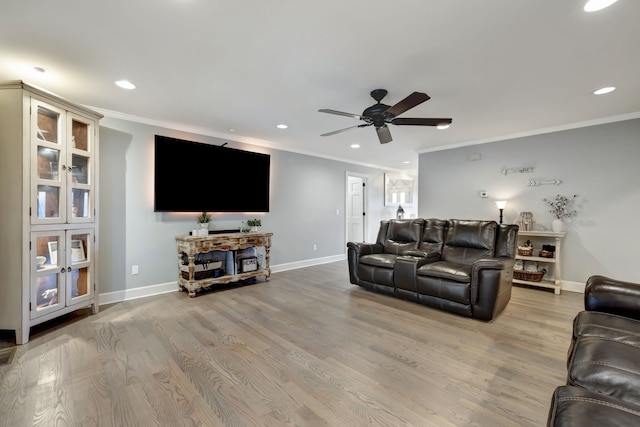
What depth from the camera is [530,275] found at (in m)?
4.25

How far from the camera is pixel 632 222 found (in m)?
3.70

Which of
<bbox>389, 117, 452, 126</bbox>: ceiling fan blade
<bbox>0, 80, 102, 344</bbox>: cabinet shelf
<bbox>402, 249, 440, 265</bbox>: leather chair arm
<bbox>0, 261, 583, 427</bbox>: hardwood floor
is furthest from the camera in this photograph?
<bbox>402, 249, 440, 265</bbox>: leather chair arm

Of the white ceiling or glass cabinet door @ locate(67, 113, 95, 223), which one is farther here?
glass cabinet door @ locate(67, 113, 95, 223)

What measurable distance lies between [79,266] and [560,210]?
6346mm

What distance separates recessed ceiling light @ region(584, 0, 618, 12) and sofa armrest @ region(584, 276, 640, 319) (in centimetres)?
171

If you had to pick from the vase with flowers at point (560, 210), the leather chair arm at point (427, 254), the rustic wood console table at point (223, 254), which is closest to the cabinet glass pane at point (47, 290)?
the rustic wood console table at point (223, 254)

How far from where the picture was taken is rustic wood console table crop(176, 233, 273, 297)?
Answer: 3770 millimetres

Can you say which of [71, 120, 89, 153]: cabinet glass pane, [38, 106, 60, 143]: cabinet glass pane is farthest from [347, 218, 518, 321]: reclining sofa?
[38, 106, 60, 143]: cabinet glass pane

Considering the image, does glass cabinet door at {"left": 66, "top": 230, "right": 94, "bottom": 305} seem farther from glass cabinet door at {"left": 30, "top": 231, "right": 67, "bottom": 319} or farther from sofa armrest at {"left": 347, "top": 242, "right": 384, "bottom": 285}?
sofa armrest at {"left": 347, "top": 242, "right": 384, "bottom": 285}

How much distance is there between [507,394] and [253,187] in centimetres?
415

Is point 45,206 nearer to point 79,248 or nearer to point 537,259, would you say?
point 79,248

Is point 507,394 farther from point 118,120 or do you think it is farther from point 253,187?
point 118,120

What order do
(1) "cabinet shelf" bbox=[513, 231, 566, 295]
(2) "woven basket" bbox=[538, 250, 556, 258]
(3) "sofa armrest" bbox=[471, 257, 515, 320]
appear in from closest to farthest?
(3) "sofa armrest" bbox=[471, 257, 515, 320] → (1) "cabinet shelf" bbox=[513, 231, 566, 295] → (2) "woven basket" bbox=[538, 250, 556, 258]

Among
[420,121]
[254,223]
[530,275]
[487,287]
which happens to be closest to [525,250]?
[530,275]
